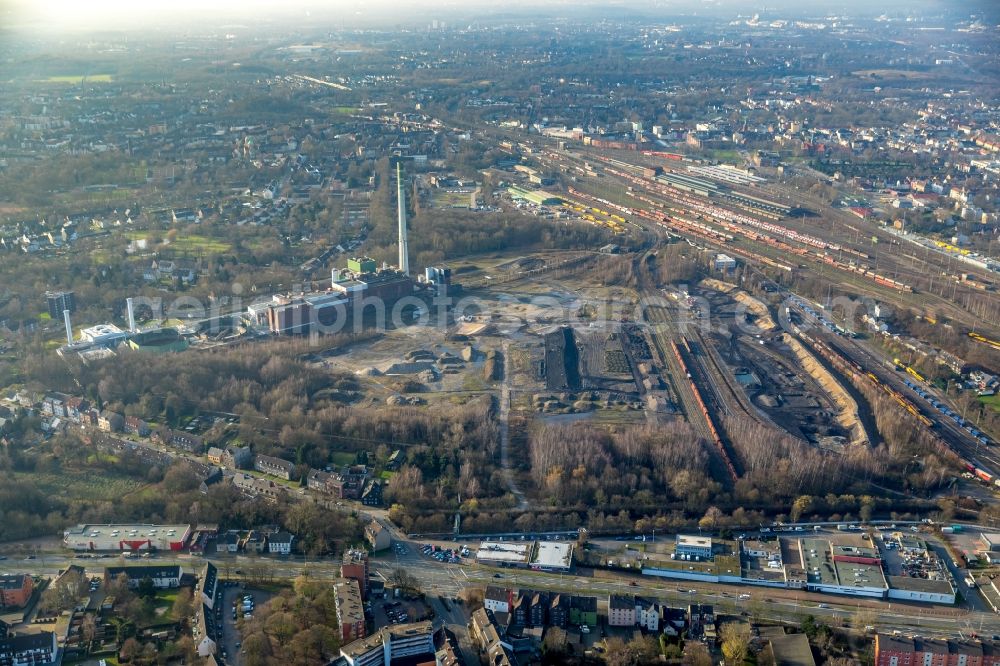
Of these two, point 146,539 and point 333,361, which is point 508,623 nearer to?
point 146,539

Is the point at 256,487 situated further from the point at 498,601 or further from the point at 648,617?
the point at 648,617

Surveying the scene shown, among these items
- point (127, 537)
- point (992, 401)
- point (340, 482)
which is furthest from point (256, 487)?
point (992, 401)

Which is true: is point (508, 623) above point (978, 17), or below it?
below

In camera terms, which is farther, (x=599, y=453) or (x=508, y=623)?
(x=599, y=453)

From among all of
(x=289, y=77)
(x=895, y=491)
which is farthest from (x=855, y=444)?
(x=289, y=77)

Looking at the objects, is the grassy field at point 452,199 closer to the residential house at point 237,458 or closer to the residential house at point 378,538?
the residential house at point 237,458

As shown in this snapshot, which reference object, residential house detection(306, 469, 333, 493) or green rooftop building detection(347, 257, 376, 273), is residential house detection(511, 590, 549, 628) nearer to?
residential house detection(306, 469, 333, 493)

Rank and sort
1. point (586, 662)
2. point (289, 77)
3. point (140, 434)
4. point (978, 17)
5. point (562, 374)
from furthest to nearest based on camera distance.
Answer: point (978, 17) → point (289, 77) → point (562, 374) → point (140, 434) → point (586, 662)
